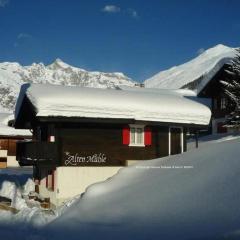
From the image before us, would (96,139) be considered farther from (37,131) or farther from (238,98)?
(238,98)

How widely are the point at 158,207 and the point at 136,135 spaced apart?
915cm

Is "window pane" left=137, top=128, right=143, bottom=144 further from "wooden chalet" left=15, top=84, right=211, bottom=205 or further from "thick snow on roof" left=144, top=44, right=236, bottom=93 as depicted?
"thick snow on roof" left=144, top=44, right=236, bottom=93

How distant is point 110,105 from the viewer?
22.9 m

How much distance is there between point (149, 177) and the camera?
65.0ft

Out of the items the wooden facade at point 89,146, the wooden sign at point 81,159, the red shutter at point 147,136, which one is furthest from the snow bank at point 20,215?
the red shutter at point 147,136

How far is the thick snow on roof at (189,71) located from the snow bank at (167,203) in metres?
49.9

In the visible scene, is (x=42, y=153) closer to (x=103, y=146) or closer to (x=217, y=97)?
(x=103, y=146)

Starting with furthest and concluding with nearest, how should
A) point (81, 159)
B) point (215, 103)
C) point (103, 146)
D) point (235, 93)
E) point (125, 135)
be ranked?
point (215, 103), point (235, 93), point (125, 135), point (103, 146), point (81, 159)

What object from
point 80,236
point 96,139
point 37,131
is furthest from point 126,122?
point 80,236

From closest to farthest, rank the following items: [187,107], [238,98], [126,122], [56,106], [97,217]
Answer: [97,217]
[56,106]
[126,122]
[187,107]
[238,98]

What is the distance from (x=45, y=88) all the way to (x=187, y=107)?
7368mm

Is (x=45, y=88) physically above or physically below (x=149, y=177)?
above

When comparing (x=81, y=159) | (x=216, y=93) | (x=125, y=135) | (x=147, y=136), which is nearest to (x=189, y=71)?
(x=216, y=93)

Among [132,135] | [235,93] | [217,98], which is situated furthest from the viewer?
[217,98]
